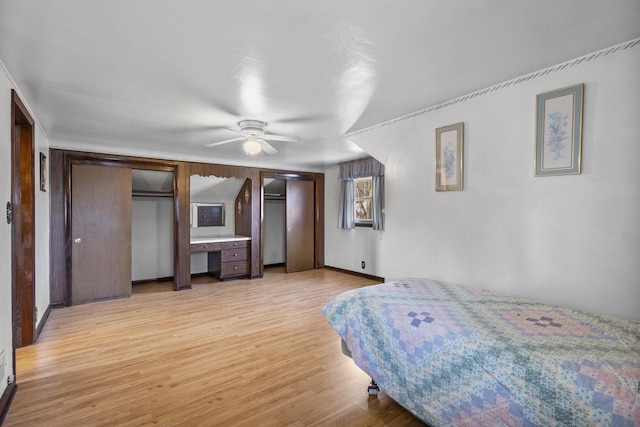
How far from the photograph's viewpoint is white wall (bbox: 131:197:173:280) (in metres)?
5.29

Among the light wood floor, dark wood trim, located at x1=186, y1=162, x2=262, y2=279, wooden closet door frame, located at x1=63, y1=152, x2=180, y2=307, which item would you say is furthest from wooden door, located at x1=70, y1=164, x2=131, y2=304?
dark wood trim, located at x1=186, y1=162, x2=262, y2=279

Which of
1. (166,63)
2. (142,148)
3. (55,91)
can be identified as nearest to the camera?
(166,63)

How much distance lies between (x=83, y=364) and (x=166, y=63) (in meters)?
2.45

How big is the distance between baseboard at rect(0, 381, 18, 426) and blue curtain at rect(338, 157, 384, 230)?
4.60 m

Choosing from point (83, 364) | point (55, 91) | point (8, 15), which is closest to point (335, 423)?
point (83, 364)

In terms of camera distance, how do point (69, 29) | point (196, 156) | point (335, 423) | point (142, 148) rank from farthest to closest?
point (196, 156), point (142, 148), point (335, 423), point (69, 29)

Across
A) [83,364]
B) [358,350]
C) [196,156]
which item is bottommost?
[83,364]

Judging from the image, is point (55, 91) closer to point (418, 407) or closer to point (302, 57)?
point (302, 57)

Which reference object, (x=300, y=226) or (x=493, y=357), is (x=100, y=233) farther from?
(x=493, y=357)

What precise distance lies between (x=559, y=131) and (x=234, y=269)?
16.5 ft

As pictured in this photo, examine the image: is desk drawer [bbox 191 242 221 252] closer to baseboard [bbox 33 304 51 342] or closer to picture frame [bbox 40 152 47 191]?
baseboard [bbox 33 304 51 342]

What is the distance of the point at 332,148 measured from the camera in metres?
4.51

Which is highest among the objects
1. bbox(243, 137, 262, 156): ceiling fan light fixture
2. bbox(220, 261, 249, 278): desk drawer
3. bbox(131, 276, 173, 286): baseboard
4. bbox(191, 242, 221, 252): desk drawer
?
bbox(243, 137, 262, 156): ceiling fan light fixture

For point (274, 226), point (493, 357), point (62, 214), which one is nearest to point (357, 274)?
point (274, 226)
